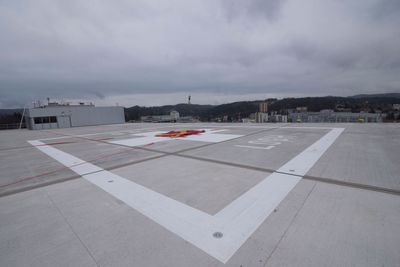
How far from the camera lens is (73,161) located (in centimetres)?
674

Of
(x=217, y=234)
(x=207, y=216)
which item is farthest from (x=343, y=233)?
(x=207, y=216)

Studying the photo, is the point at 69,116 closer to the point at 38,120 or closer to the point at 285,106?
the point at 38,120

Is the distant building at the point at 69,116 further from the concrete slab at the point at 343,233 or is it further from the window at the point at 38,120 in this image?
the concrete slab at the point at 343,233

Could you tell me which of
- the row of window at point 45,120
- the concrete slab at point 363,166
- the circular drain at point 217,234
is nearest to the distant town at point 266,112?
the row of window at point 45,120

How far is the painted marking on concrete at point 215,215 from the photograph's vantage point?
2302mm

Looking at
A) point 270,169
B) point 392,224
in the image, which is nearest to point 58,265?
point 392,224

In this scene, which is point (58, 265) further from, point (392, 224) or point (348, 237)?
point (392, 224)

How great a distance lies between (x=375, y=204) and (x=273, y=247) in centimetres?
227

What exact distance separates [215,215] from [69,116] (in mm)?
36725

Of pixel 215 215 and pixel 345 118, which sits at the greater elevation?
pixel 345 118

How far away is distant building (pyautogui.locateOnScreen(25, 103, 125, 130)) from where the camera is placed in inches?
1104

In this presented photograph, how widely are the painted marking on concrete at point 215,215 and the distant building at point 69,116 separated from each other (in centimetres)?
3291

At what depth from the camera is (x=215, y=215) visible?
2.87 m

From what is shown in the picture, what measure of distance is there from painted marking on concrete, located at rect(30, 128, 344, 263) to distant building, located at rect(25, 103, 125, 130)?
32.9 metres
